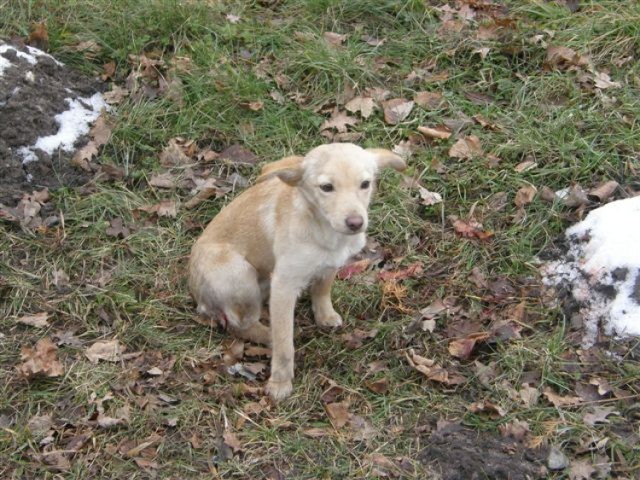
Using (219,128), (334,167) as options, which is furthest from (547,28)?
(334,167)

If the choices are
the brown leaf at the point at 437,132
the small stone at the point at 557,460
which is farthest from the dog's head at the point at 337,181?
the brown leaf at the point at 437,132

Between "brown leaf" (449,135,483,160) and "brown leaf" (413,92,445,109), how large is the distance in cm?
56

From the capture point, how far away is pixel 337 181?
4887 millimetres

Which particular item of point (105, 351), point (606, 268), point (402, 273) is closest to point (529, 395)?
point (606, 268)

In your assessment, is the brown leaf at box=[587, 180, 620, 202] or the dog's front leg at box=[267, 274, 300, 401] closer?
the dog's front leg at box=[267, 274, 300, 401]

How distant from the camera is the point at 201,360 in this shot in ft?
18.0

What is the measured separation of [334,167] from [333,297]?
1.45m

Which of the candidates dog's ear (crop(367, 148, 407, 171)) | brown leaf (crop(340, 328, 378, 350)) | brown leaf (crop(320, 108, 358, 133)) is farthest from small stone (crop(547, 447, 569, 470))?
brown leaf (crop(320, 108, 358, 133))

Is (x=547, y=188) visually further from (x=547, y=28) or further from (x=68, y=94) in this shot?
(x=68, y=94)

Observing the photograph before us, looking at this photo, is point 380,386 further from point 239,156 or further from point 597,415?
point 239,156

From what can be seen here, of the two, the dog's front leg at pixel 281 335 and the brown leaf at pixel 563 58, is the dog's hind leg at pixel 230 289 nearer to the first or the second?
the dog's front leg at pixel 281 335

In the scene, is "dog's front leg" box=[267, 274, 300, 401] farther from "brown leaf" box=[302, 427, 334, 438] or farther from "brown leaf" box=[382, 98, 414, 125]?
"brown leaf" box=[382, 98, 414, 125]

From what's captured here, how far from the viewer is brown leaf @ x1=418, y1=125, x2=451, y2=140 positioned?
7.01 metres

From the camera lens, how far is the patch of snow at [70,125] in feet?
22.5
